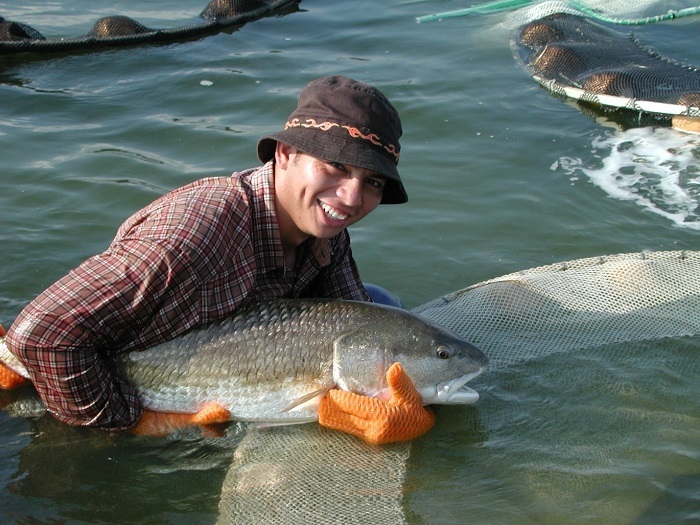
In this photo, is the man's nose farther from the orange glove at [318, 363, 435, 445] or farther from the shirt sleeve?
the orange glove at [318, 363, 435, 445]

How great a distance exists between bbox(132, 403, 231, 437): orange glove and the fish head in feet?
Result: 1.99

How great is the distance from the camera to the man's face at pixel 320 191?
3.88 meters

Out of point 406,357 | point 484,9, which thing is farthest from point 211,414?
point 484,9

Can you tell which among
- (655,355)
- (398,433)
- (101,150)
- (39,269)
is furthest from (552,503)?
(101,150)

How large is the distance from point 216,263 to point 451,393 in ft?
4.26

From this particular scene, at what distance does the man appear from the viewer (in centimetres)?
369

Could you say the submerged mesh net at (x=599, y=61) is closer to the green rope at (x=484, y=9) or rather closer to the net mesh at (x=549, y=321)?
the green rope at (x=484, y=9)

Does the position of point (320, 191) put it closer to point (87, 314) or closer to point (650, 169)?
point (87, 314)

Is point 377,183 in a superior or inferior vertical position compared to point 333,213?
superior

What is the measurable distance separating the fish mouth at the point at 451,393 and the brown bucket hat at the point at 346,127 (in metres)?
1.01

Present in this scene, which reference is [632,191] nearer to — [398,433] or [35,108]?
[398,433]

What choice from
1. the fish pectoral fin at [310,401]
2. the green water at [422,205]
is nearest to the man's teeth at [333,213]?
the fish pectoral fin at [310,401]

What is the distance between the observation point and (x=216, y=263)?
12.7 feet

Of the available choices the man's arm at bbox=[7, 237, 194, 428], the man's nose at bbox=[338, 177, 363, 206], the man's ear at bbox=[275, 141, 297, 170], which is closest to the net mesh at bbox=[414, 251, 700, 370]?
the man's nose at bbox=[338, 177, 363, 206]
